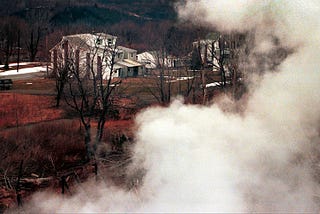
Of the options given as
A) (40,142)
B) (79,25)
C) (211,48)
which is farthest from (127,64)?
(40,142)

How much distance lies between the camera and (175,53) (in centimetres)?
3650

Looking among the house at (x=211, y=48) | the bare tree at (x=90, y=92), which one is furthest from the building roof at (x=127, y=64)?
the house at (x=211, y=48)

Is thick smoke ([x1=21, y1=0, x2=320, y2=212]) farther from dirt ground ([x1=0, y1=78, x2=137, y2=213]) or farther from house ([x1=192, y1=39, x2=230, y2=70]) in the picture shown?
house ([x1=192, y1=39, x2=230, y2=70])

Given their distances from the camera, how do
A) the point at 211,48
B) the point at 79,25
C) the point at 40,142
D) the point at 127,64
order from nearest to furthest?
the point at 40,142 < the point at 211,48 < the point at 127,64 < the point at 79,25

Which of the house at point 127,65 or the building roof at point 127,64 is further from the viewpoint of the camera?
the building roof at point 127,64

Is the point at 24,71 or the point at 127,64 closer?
the point at 24,71

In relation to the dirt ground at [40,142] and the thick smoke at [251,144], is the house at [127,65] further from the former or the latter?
the thick smoke at [251,144]

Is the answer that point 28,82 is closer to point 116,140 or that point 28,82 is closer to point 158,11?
point 116,140

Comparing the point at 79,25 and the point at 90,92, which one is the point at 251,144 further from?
the point at 79,25

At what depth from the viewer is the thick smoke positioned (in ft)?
17.2

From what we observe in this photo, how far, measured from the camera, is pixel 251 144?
6000mm

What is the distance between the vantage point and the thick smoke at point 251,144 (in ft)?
17.2

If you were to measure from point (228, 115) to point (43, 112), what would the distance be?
→ 51.7 ft

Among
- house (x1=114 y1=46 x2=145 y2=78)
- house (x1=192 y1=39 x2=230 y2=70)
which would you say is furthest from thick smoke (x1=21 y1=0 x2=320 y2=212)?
house (x1=114 y1=46 x2=145 y2=78)
